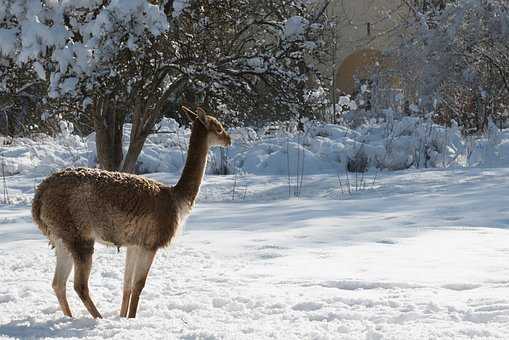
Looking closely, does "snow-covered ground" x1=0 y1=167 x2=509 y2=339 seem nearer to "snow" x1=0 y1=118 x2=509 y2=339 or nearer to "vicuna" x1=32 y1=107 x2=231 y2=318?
"snow" x1=0 y1=118 x2=509 y2=339

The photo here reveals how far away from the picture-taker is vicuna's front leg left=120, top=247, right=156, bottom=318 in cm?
542

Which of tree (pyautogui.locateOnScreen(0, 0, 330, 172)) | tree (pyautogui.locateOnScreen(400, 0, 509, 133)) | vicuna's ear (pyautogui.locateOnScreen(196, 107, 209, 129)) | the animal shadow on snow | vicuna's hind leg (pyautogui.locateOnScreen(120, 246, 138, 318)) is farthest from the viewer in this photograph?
tree (pyautogui.locateOnScreen(400, 0, 509, 133))

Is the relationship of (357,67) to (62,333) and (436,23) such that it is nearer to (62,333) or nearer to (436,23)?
(436,23)

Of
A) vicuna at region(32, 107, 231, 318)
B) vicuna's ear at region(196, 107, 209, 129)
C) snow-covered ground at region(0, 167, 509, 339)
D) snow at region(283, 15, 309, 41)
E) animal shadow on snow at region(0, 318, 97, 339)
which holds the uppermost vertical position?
snow at region(283, 15, 309, 41)

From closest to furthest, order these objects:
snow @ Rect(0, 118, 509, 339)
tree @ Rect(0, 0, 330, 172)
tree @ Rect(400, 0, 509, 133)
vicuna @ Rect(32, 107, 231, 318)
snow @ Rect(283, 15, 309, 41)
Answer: snow @ Rect(0, 118, 509, 339) → vicuna @ Rect(32, 107, 231, 318) → tree @ Rect(0, 0, 330, 172) → snow @ Rect(283, 15, 309, 41) → tree @ Rect(400, 0, 509, 133)

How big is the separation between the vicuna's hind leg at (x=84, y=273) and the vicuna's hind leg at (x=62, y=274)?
4.4 inches

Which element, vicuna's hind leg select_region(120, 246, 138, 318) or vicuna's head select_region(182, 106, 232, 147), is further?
vicuna's head select_region(182, 106, 232, 147)

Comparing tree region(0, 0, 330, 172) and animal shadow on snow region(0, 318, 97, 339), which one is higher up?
tree region(0, 0, 330, 172)

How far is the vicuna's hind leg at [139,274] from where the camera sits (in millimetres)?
5414

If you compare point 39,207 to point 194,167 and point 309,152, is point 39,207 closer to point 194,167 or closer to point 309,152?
point 194,167

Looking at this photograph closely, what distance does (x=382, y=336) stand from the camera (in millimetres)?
4598

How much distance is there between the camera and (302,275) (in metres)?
6.60

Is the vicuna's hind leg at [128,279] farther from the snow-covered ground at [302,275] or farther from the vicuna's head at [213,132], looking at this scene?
the vicuna's head at [213,132]

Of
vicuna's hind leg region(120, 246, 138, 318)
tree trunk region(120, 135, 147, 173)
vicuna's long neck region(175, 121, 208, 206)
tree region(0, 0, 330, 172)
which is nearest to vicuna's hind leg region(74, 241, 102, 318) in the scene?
Result: vicuna's hind leg region(120, 246, 138, 318)
